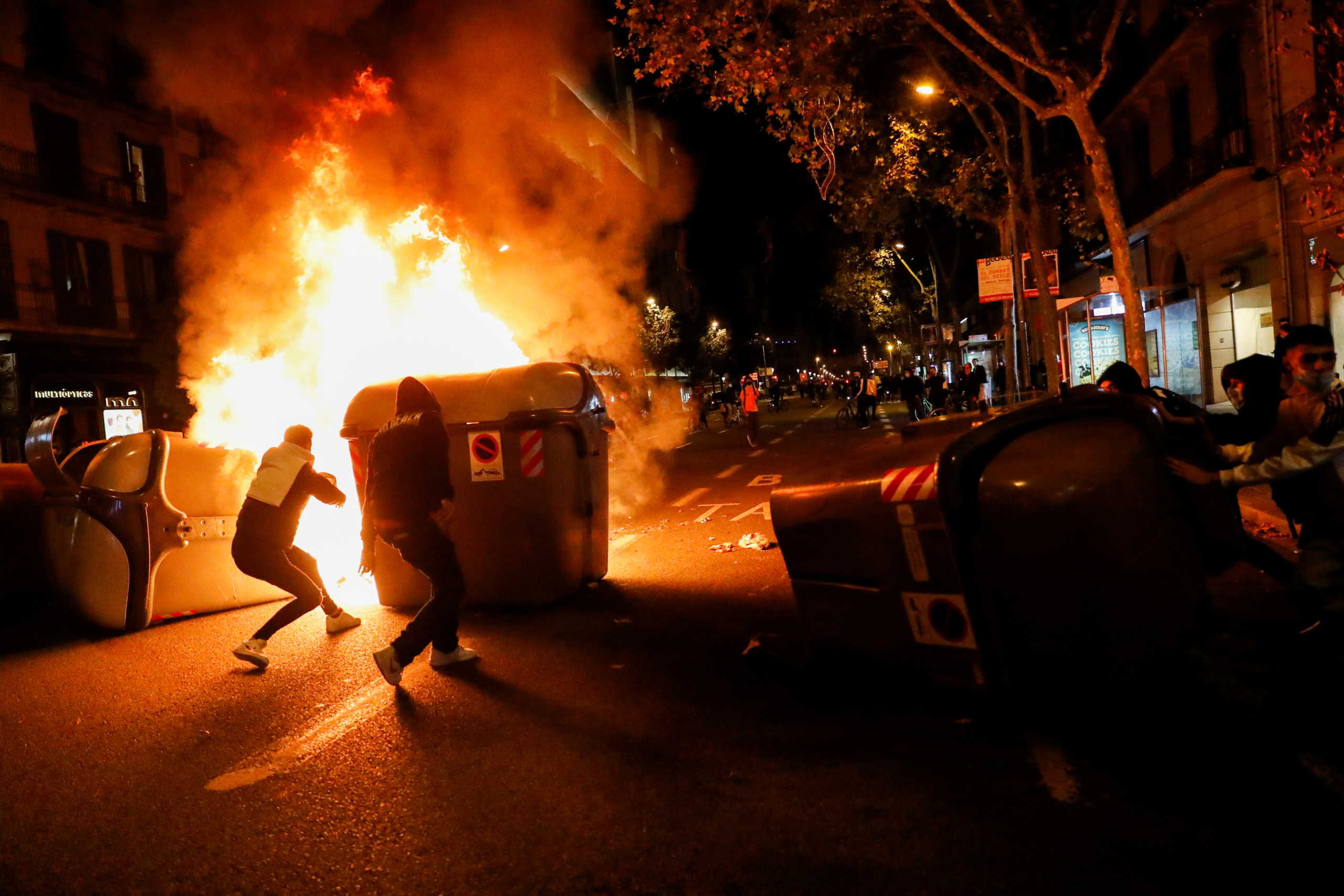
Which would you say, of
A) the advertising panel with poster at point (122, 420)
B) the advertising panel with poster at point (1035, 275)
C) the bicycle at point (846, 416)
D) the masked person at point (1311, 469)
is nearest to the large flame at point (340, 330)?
the masked person at point (1311, 469)

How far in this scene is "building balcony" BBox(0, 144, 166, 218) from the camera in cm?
2508

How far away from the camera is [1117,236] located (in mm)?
12578

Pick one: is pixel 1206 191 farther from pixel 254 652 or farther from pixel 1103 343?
pixel 254 652

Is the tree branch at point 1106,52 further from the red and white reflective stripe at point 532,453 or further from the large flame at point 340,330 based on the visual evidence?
the red and white reflective stripe at point 532,453

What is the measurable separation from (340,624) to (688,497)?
7.41 m

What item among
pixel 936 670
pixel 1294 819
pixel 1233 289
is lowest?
pixel 1294 819

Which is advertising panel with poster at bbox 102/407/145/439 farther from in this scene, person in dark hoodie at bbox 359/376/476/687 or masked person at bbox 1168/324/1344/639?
masked person at bbox 1168/324/1344/639

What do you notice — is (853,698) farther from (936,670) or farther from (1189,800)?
(1189,800)

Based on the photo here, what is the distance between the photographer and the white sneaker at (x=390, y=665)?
5148mm

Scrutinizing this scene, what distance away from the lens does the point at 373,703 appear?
16.5 ft

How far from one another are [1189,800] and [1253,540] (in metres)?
2.32

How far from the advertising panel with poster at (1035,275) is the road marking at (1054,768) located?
15.2 m

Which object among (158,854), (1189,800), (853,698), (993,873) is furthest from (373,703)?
(1189,800)

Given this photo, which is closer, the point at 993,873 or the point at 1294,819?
the point at 993,873
